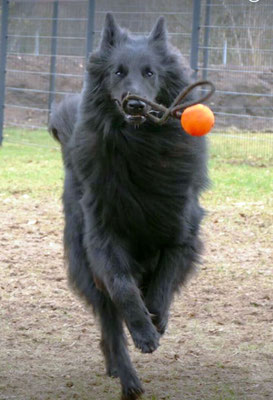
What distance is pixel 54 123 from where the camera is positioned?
4.76m

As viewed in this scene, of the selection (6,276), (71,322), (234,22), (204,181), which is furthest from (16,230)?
(234,22)

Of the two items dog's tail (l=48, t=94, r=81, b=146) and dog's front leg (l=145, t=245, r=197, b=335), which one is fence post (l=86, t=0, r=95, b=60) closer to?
dog's tail (l=48, t=94, r=81, b=146)

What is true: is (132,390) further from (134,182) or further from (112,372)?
(134,182)

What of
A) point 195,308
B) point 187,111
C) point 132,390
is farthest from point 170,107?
point 195,308

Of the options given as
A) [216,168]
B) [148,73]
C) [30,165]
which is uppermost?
[148,73]

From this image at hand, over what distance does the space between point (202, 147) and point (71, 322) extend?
172 centimetres

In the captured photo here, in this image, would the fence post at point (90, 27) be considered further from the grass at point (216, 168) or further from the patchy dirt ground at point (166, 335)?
the patchy dirt ground at point (166, 335)

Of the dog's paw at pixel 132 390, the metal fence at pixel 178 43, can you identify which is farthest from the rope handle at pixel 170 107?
the metal fence at pixel 178 43

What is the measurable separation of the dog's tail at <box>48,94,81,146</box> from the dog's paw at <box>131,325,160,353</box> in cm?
152

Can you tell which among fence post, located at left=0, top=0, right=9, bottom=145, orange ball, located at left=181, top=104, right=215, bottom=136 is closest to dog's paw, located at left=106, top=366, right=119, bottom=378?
orange ball, located at left=181, top=104, right=215, bottom=136

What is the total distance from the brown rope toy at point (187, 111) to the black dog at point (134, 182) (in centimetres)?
11

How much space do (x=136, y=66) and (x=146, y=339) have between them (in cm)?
143

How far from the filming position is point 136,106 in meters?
3.68

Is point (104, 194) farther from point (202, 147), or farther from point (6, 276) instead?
point (6, 276)
